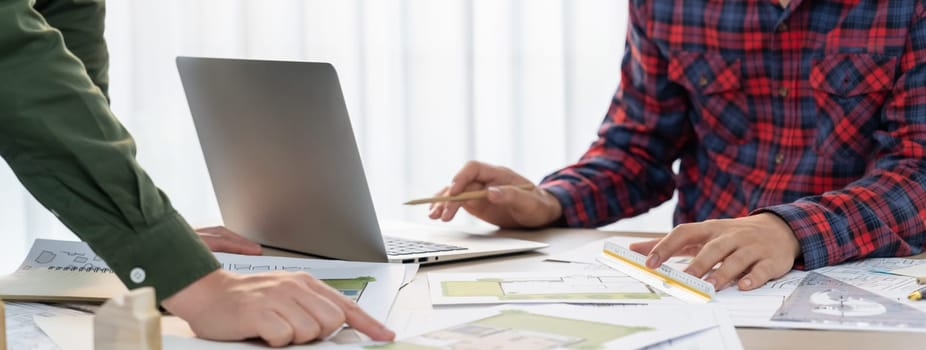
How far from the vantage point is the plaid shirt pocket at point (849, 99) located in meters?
1.36

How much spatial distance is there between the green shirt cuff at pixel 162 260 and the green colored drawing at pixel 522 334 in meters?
0.15

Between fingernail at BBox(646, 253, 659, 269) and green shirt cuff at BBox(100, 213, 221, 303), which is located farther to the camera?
fingernail at BBox(646, 253, 659, 269)

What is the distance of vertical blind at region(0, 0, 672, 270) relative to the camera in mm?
2531

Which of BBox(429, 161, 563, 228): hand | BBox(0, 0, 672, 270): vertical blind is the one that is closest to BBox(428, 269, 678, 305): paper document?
BBox(429, 161, 563, 228): hand

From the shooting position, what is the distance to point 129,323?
60 cm

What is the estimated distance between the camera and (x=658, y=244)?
102 cm

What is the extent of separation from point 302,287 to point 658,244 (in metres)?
0.38

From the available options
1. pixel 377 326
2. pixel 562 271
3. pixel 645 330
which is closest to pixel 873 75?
pixel 562 271

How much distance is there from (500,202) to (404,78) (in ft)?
4.28

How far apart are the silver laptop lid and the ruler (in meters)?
0.24

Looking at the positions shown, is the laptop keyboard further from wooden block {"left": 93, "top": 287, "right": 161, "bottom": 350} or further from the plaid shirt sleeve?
wooden block {"left": 93, "top": 287, "right": 161, "bottom": 350}

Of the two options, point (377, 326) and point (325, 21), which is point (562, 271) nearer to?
point (377, 326)

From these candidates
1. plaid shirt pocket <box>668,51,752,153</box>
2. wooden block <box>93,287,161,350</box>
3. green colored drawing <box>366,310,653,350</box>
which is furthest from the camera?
plaid shirt pocket <box>668,51,752,153</box>

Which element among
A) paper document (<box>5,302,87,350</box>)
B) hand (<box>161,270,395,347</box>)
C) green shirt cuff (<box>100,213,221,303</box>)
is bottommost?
paper document (<box>5,302,87,350</box>)
